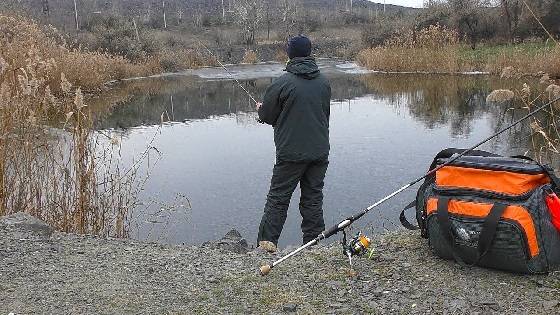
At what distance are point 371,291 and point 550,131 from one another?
6.54m

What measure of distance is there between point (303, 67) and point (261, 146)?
4.81m

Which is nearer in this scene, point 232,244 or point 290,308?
point 290,308

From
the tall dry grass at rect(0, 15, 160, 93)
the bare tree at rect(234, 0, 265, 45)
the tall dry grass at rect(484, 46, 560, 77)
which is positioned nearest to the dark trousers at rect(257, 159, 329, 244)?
the tall dry grass at rect(0, 15, 160, 93)

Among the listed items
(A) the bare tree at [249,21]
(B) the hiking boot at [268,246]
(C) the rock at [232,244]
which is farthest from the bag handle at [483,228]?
(A) the bare tree at [249,21]

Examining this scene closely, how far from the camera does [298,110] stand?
4828mm

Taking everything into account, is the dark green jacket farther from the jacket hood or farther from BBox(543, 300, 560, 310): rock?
BBox(543, 300, 560, 310): rock

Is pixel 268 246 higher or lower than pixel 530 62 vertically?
lower

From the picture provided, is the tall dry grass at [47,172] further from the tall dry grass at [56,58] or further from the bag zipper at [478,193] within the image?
the bag zipper at [478,193]

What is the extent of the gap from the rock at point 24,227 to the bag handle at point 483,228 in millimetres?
2838

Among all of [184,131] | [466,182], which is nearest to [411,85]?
[184,131]

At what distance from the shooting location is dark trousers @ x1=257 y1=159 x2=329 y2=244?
4973mm

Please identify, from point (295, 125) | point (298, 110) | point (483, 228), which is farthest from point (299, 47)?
point (483, 228)

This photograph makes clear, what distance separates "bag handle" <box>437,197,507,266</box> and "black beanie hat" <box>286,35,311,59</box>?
1991 mm

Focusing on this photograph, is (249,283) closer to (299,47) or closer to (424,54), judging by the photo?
(299,47)
